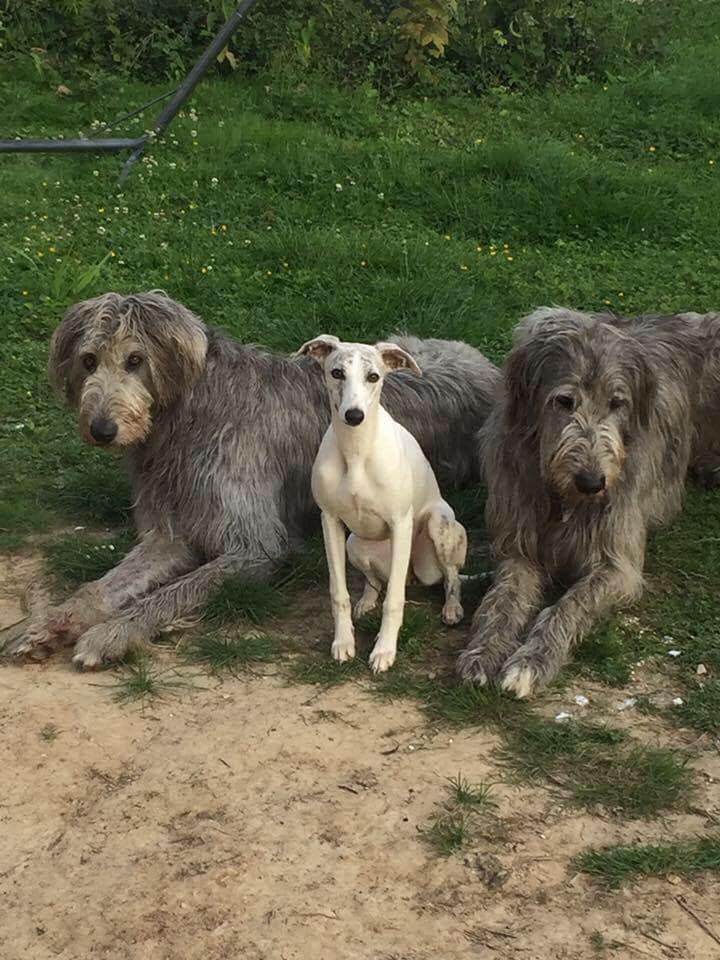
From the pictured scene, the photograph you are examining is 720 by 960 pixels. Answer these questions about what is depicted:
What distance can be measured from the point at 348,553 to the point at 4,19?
9.71 meters

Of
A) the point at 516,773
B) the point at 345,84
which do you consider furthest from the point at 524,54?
the point at 516,773

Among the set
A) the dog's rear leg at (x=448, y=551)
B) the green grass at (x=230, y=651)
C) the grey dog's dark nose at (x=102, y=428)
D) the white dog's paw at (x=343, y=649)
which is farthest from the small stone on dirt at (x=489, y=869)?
the grey dog's dark nose at (x=102, y=428)

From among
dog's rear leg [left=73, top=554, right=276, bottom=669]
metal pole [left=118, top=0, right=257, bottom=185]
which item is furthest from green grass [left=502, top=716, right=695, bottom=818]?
metal pole [left=118, top=0, right=257, bottom=185]

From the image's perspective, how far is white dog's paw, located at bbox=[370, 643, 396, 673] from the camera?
4523 mm

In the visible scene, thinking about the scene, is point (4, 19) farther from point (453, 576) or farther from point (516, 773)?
point (516, 773)

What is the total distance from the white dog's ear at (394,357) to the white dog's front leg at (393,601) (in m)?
0.59

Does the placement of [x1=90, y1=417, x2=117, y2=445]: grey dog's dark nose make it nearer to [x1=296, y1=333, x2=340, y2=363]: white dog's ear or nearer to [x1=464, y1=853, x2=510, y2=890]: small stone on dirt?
[x1=296, y1=333, x2=340, y2=363]: white dog's ear

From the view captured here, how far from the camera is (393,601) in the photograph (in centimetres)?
456

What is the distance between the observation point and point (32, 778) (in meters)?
3.90

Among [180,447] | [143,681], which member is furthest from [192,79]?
[143,681]

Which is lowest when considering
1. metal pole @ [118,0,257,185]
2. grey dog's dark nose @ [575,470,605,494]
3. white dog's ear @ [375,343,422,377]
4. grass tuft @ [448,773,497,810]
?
grass tuft @ [448,773,497,810]

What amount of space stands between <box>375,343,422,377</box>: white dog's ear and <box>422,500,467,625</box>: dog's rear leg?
64cm

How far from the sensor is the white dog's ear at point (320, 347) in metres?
4.56

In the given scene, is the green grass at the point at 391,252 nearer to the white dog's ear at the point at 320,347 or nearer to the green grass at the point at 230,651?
the green grass at the point at 230,651
